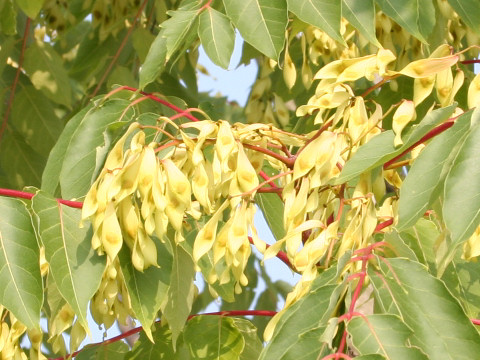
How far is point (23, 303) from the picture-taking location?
1.30 metres

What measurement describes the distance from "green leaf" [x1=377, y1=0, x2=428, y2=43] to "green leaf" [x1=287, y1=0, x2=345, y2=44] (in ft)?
0.34

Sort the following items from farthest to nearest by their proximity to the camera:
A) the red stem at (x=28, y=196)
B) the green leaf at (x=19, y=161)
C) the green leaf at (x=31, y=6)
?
the green leaf at (x=19, y=161) < the green leaf at (x=31, y=6) < the red stem at (x=28, y=196)

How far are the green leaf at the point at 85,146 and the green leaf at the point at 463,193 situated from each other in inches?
26.8

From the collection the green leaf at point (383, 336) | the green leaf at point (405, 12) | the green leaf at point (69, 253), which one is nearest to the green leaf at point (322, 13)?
the green leaf at point (405, 12)

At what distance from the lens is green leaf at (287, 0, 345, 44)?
1551mm

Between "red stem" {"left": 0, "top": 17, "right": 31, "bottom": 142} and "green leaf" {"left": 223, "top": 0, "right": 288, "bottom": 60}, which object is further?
"red stem" {"left": 0, "top": 17, "right": 31, "bottom": 142}

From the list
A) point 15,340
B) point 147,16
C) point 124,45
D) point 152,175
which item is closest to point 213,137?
point 152,175

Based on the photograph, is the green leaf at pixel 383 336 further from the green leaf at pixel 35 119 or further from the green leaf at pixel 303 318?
the green leaf at pixel 35 119

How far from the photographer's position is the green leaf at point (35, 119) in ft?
8.23

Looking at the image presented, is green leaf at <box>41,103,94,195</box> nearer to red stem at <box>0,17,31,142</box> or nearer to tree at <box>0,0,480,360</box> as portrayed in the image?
tree at <box>0,0,480,360</box>

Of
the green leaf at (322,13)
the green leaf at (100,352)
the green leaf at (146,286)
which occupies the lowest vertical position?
the green leaf at (100,352)

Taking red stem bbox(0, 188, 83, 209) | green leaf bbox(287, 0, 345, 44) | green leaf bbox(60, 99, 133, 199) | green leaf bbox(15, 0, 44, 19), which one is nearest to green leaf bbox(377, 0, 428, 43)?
green leaf bbox(287, 0, 345, 44)

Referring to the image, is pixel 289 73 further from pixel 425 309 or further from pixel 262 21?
pixel 425 309

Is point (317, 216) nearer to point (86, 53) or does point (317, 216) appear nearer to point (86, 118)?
point (86, 118)
